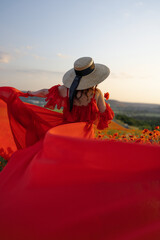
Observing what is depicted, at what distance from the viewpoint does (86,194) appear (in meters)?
2.31

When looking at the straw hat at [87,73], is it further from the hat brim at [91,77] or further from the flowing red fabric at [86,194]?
the flowing red fabric at [86,194]

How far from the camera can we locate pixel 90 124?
12.9 ft

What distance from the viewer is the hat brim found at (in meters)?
3.78

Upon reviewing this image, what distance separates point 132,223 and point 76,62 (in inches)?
96.0

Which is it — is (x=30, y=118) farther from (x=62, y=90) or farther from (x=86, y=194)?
(x=86, y=194)

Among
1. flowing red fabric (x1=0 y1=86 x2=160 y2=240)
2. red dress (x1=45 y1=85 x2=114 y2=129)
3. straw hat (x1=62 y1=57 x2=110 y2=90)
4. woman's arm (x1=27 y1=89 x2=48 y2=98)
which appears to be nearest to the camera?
flowing red fabric (x1=0 y1=86 x2=160 y2=240)

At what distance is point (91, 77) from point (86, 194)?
2013 millimetres

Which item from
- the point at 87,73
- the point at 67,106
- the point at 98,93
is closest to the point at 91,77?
the point at 87,73

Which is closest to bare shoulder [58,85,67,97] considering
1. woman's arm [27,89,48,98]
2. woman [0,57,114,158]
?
woman [0,57,114,158]

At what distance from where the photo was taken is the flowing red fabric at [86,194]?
84.3 inches

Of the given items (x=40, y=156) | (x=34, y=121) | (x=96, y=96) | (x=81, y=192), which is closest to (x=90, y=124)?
(x=96, y=96)

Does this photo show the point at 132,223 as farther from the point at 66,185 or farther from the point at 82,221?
the point at 66,185

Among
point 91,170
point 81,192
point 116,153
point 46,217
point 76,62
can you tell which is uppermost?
point 76,62

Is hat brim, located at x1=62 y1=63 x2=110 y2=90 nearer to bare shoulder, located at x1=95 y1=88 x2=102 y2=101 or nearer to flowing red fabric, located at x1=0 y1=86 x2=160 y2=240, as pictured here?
bare shoulder, located at x1=95 y1=88 x2=102 y2=101
